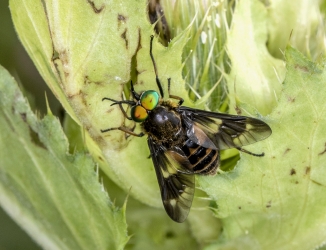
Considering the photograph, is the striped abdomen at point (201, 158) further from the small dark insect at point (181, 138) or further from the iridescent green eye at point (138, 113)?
the iridescent green eye at point (138, 113)

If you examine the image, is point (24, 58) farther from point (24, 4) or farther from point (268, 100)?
point (268, 100)

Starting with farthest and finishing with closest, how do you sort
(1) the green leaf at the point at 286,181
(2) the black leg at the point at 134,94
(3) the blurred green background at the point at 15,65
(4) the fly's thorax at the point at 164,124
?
(3) the blurred green background at the point at 15,65 → (4) the fly's thorax at the point at 164,124 → (2) the black leg at the point at 134,94 → (1) the green leaf at the point at 286,181

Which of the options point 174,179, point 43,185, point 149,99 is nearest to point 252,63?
point 149,99

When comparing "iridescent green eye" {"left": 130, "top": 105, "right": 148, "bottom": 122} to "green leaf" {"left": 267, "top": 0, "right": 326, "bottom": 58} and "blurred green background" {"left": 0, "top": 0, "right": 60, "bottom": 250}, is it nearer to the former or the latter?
"green leaf" {"left": 267, "top": 0, "right": 326, "bottom": 58}

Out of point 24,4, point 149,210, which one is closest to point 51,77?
point 24,4

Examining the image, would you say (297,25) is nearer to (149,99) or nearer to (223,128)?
(223,128)

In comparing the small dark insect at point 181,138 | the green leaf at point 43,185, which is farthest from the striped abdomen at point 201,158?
the green leaf at point 43,185
